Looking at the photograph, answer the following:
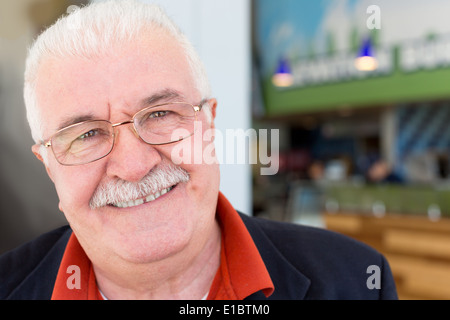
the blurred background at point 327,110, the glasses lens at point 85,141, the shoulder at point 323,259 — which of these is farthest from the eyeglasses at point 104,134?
the shoulder at point 323,259

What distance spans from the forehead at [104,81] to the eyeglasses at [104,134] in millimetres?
20

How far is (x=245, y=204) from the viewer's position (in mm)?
1056

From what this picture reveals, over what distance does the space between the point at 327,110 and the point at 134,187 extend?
5.36m

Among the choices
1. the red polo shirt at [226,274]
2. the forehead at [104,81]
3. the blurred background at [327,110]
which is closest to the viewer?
the forehead at [104,81]

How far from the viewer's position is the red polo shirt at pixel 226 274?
0.72 metres

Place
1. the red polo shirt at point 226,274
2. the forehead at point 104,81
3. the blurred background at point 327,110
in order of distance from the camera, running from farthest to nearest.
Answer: the blurred background at point 327,110, the red polo shirt at point 226,274, the forehead at point 104,81

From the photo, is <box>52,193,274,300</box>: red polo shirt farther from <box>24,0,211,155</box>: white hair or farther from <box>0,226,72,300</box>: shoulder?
<box>24,0,211,155</box>: white hair

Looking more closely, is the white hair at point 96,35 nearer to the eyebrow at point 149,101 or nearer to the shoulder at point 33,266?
the eyebrow at point 149,101

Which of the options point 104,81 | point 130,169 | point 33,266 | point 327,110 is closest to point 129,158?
point 130,169

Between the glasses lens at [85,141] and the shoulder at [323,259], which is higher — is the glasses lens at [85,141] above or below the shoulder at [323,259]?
above

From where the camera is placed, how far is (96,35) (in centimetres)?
61
